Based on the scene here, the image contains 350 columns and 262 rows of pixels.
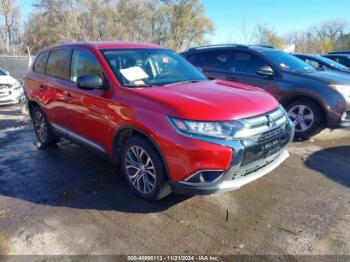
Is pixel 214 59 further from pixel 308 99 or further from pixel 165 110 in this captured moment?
pixel 165 110

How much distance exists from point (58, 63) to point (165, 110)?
2.59m

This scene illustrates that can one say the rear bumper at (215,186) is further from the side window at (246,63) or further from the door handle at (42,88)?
the side window at (246,63)

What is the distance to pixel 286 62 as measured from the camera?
237 inches

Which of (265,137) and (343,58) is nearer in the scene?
(265,137)

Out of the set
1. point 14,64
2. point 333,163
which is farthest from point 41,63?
point 14,64

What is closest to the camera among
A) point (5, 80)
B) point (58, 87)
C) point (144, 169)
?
point (144, 169)

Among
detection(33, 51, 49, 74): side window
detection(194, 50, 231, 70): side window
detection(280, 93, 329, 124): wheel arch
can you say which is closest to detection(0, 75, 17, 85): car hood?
detection(33, 51, 49, 74): side window

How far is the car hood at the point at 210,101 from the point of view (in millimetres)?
2832

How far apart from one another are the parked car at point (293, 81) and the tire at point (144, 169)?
3.52 metres

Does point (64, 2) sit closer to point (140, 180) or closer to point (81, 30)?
point (81, 30)

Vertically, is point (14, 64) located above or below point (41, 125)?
above

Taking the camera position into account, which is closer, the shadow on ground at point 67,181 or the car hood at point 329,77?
the shadow on ground at point 67,181

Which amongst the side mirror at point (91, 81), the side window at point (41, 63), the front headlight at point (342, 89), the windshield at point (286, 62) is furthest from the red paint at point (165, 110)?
the windshield at point (286, 62)

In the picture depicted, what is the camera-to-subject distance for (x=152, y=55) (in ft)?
13.6
